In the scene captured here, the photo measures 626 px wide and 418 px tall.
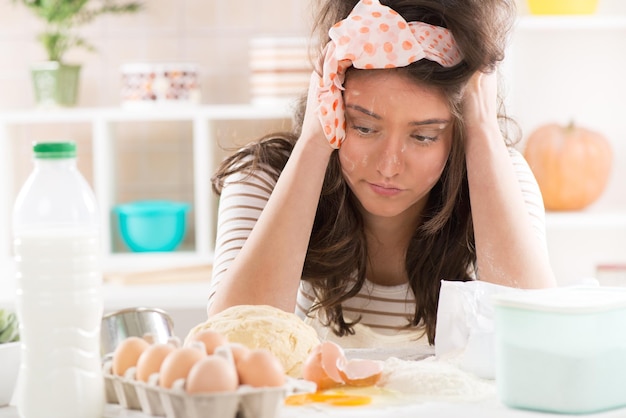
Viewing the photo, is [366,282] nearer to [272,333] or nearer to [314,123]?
[314,123]

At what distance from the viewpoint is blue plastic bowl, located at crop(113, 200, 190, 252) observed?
2686 millimetres

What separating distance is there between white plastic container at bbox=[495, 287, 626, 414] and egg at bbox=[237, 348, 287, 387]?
22 centimetres

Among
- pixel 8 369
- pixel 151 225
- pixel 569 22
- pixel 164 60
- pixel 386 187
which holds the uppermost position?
pixel 569 22

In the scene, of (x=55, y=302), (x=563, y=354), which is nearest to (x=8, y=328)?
(x=55, y=302)

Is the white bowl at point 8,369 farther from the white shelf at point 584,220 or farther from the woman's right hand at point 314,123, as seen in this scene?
the white shelf at point 584,220

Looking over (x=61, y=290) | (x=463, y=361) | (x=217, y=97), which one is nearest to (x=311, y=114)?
(x=463, y=361)

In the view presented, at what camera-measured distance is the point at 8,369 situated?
2.92ft

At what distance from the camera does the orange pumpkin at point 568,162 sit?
2.60 meters

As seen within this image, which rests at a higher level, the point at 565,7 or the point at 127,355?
the point at 565,7

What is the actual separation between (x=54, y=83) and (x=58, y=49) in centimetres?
11

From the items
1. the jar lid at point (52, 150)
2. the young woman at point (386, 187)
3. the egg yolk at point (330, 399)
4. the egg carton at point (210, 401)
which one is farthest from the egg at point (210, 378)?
the young woman at point (386, 187)

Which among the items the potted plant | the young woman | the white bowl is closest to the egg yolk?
the white bowl

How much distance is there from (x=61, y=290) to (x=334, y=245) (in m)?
0.73

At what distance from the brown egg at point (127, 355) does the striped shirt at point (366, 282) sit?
577 millimetres
